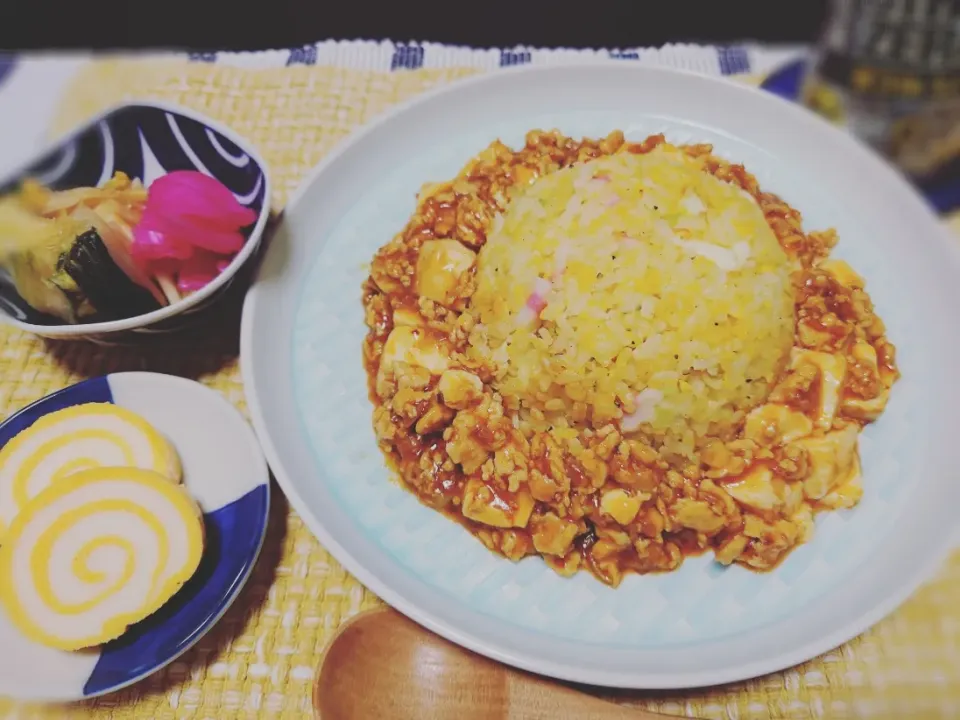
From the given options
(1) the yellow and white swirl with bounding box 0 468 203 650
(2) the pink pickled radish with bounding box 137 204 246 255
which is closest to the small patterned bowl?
(2) the pink pickled radish with bounding box 137 204 246 255

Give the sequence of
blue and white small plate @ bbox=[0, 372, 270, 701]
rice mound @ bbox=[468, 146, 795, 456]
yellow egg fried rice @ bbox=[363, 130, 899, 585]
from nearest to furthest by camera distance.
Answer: blue and white small plate @ bbox=[0, 372, 270, 701] → yellow egg fried rice @ bbox=[363, 130, 899, 585] → rice mound @ bbox=[468, 146, 795, 456]

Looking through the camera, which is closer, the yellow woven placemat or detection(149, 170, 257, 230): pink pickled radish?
the yellow woven placemat

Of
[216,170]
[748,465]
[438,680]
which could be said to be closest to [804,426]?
[748,465]

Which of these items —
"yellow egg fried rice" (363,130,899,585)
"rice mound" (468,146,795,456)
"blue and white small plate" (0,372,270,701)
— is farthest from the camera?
"rice mound" (468,146,795,456)

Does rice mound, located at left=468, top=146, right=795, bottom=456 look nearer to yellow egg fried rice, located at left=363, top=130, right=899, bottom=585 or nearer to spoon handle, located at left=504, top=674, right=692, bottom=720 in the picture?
yellow egg fried rice, located at left=363, top=130, right=899, bottom=585

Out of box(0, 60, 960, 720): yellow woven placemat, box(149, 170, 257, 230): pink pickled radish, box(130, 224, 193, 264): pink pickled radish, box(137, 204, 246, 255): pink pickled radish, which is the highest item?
box(149, 170, 257, 230): pink pickled radish

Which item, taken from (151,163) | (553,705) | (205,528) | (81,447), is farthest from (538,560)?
(151,163)

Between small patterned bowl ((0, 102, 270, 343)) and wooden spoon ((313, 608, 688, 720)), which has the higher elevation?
small patterned bowl ((0, 102, 270, 343))

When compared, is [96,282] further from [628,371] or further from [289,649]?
[628,371]
